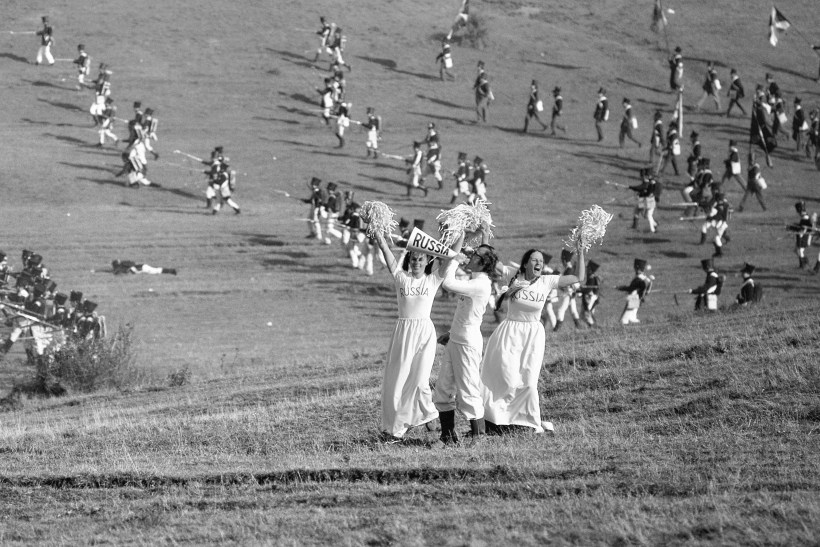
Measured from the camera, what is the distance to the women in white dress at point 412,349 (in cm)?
965

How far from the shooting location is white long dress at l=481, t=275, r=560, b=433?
32.6 feet

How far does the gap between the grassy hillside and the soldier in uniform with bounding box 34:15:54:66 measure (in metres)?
33.4

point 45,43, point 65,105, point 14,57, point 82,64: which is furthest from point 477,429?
point 14,57

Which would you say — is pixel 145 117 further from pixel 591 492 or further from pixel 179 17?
pixel 591 492

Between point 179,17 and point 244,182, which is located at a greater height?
point 179,17

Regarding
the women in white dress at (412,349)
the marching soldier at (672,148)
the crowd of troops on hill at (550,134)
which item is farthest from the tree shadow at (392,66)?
the women in white dress at (412,349)

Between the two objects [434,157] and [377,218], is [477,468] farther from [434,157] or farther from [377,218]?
[434,157]

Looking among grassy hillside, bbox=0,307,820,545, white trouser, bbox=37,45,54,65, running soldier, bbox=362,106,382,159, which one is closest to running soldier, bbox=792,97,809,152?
running soldier, bbox=362,106,382,159

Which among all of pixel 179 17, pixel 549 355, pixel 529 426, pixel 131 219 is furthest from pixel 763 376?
pixel 179 17

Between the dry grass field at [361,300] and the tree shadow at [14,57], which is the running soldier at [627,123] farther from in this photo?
the tree shadow at [14,57]

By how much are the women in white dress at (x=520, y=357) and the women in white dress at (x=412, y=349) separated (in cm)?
60

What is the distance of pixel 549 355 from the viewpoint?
49.5 feet

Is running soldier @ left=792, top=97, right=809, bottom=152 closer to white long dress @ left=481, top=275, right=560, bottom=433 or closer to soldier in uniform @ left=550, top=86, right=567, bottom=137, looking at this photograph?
soldier in uniform @ left=550, top=86, right=567, bottom=137

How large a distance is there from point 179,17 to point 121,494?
1856 inches
